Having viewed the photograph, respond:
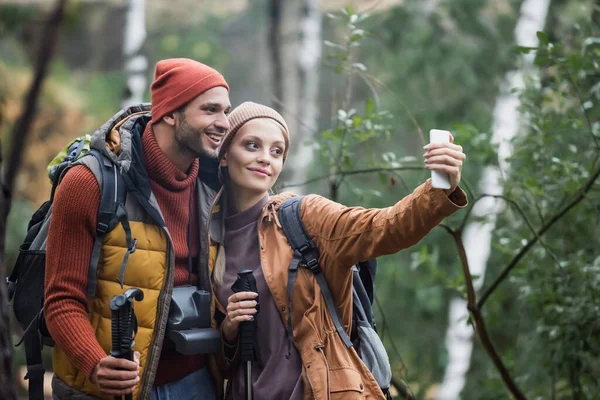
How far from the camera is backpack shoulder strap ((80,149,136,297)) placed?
3096 mm

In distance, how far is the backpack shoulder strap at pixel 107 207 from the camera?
10.2 feet

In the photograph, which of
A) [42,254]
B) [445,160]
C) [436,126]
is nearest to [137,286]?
[42,254]

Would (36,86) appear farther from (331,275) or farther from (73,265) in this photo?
(331,275)

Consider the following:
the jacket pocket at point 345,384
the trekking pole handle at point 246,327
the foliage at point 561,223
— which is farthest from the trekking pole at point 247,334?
the foliage at point 561,223

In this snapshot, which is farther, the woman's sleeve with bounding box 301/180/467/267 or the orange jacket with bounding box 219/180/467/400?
the orange jacket with bounding box 219/180/467/400

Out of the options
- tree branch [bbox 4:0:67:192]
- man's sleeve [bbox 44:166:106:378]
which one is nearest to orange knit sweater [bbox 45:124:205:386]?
man's sleeve [bbox 44:166:106:378]

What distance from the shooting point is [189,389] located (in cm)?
337

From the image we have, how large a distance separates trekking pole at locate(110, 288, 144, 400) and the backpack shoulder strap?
17 centimetres

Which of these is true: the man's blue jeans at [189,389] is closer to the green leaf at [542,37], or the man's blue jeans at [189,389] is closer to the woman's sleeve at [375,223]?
the woman's sleeve at [375,223]

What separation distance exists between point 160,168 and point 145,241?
35 cm

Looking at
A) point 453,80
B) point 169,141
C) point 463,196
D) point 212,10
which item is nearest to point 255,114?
point 169,141

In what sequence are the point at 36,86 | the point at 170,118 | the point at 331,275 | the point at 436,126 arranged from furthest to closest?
the point at 436,126 < the point at 36,86 < the point at 170,118 < the point at 331,275

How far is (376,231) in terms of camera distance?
10.0ft

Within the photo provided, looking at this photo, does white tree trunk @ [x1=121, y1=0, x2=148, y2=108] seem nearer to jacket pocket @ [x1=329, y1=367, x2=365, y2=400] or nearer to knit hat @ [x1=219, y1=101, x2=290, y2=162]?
knit hat @ [x1=219, y1=101, x2=290, y2=162]
